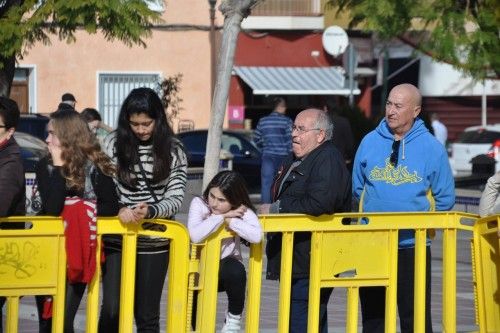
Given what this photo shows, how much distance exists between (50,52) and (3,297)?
27654 mm

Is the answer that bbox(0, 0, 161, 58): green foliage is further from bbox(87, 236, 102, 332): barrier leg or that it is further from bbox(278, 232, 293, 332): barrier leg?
bbox(87, 236, 102, 332): barrier leg

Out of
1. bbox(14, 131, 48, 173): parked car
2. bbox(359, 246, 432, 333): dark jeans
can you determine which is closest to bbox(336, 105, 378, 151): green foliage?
bbox(14, 131, 48, 173): parked car

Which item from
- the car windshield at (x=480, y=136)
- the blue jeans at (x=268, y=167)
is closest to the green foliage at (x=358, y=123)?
the blue jeans at (x=268, y=167)

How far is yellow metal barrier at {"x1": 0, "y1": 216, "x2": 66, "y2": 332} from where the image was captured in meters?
7.73

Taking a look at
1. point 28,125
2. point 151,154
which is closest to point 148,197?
point 151,154

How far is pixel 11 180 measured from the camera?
790 cm

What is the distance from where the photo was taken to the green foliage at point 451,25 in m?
24.0

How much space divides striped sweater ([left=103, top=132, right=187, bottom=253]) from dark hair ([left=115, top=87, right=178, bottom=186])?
0.04m

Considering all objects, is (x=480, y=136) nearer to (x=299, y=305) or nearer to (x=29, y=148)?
(x=29, y=148)

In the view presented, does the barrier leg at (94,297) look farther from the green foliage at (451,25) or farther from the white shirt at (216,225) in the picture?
the green foliage at (451,25)

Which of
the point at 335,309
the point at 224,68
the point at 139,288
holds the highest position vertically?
the point at 224,68

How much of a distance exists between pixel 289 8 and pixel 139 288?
32.1 meters

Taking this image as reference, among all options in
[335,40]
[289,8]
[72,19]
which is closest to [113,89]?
[289,8]

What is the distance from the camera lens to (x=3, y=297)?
26.0 ft
